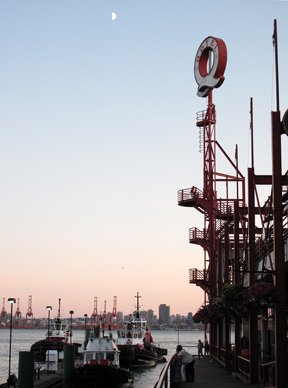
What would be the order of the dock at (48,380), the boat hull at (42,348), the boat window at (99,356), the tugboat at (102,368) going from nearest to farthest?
the dock at (48,380), the tugboat at (102,368), the boat window at (99,356), the boat hull at (42,348)

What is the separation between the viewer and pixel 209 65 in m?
49.0

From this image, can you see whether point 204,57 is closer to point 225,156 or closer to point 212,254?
point 225,156

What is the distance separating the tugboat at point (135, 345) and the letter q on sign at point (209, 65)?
2509cm

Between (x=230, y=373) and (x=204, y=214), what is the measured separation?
25.4m

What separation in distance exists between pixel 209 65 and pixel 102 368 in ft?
81.3

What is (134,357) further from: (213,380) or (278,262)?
(278,262)

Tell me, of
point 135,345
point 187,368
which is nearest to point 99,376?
point 187,368

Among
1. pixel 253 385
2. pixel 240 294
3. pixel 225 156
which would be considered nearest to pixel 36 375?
pixel 225 156

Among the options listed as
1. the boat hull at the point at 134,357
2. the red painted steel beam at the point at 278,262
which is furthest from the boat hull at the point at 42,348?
the red painted steel beam at the point at 278,262

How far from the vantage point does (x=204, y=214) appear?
5147cm

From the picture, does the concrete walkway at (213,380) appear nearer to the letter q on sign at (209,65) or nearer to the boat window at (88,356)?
the boat window at (88,356)

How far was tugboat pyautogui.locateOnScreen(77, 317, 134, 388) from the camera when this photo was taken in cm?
3947

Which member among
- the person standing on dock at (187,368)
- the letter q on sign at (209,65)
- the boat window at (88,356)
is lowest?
the boat window at (88,356)

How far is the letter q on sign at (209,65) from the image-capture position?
46906 millimetres
